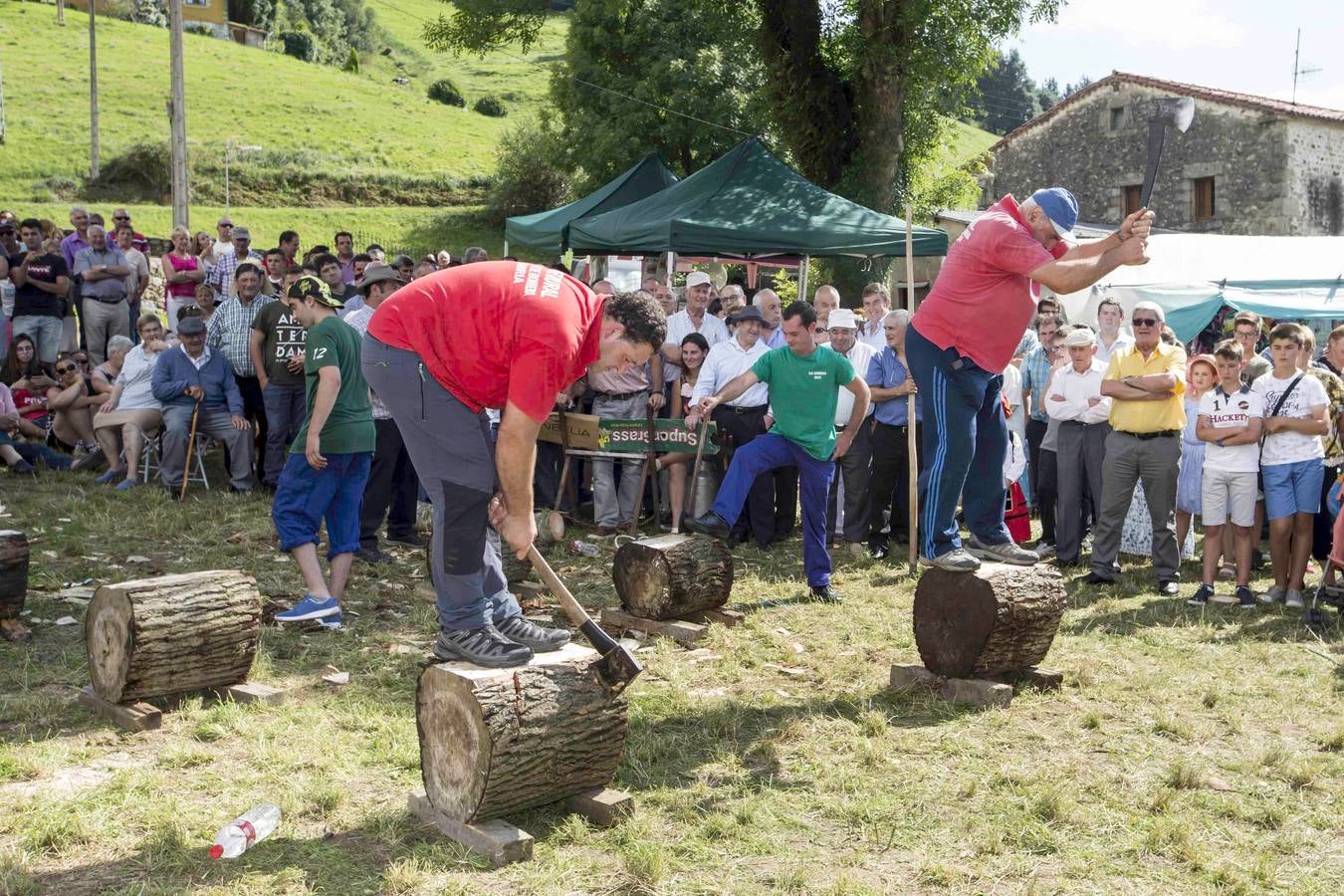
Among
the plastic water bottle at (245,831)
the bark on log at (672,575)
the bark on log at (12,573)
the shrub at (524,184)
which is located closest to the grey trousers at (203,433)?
the bark on log at (12,573)

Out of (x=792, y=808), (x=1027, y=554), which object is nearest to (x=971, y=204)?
(x=1027, y=554)

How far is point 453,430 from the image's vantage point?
15.3ft

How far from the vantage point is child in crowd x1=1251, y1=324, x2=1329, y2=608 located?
27.8ft

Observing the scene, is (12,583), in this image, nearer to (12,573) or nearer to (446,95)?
(12,573)

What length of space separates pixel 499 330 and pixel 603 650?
1286mm

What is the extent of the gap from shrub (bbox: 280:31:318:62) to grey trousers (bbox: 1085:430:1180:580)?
74908mm

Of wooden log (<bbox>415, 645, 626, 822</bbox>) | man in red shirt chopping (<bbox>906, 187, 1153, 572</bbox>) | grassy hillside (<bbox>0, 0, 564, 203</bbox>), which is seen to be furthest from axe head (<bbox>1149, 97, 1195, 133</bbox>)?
grassy hillside (<bbox>0, 0, 564, 203</bbox>)

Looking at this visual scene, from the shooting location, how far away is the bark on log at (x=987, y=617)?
6.03 meters

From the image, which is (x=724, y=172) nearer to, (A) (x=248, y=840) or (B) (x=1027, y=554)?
(B) (x=1027, y=554)

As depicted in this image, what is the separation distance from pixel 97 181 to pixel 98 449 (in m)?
32.3

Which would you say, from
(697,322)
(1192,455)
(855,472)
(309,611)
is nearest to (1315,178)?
(1192,455)

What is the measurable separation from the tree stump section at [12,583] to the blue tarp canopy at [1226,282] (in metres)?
12.8

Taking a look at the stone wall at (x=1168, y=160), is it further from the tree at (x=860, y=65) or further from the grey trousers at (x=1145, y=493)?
the grey trousers at (x=1145, y=493)

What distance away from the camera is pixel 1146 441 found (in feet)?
29.6
